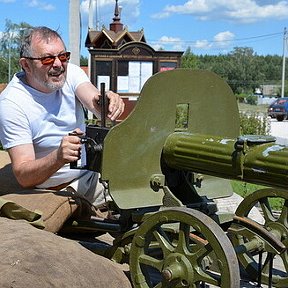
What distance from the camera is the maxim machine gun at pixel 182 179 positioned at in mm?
2881

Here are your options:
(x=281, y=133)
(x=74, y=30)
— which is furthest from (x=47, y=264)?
(x=281, y=133)

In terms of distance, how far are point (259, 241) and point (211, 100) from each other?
32.7 inches

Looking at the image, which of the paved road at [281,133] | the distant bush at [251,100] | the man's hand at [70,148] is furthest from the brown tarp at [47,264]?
the distant bush at [251,100]

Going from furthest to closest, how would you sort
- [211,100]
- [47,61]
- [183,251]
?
[47,61] → [211,100] → [183,251]

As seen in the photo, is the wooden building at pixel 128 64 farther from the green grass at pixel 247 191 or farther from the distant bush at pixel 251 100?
the distant bush at pixel 251 100

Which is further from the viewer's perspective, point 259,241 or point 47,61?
point 47,61

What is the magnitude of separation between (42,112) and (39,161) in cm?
43

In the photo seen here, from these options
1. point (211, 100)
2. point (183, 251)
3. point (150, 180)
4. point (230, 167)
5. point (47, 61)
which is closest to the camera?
point (183, 251)

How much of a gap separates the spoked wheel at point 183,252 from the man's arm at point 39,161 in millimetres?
632

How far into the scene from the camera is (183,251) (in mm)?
2906

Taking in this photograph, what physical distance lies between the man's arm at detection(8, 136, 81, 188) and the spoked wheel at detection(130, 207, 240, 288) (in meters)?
0.63

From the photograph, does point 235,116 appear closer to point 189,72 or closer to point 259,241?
point 189,72

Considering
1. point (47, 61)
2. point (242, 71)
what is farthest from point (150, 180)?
point (242, 71)

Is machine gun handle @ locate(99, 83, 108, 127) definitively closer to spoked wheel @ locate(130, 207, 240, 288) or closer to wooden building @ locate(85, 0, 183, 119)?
spoked wheel @ locate(130, 207, 240, 288)
